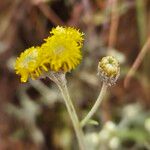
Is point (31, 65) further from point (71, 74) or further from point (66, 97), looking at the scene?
point (71, 74)

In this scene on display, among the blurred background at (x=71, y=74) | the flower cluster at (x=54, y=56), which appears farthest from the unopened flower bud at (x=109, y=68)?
the blurred background at (x=71, y=74)

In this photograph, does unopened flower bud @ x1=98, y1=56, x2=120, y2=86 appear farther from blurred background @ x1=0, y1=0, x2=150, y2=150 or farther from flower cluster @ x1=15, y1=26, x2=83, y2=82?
blurred background @ x1=0, y1=0, x2=150, y2=150

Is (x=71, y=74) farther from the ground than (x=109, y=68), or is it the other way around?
(x=71, y=74)

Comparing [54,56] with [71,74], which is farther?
[71,74]

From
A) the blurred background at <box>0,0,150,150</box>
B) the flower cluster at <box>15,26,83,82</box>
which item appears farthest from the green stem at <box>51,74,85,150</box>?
the blurred background at <box>0,0,150,150</box>

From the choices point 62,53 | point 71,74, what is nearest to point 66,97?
point 62,53

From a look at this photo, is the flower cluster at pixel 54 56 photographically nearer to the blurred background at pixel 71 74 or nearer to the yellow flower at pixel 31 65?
the yellow flower at pixel 31 65

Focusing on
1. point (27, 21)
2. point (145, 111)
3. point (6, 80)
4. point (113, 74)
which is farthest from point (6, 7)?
point (113, 74)
